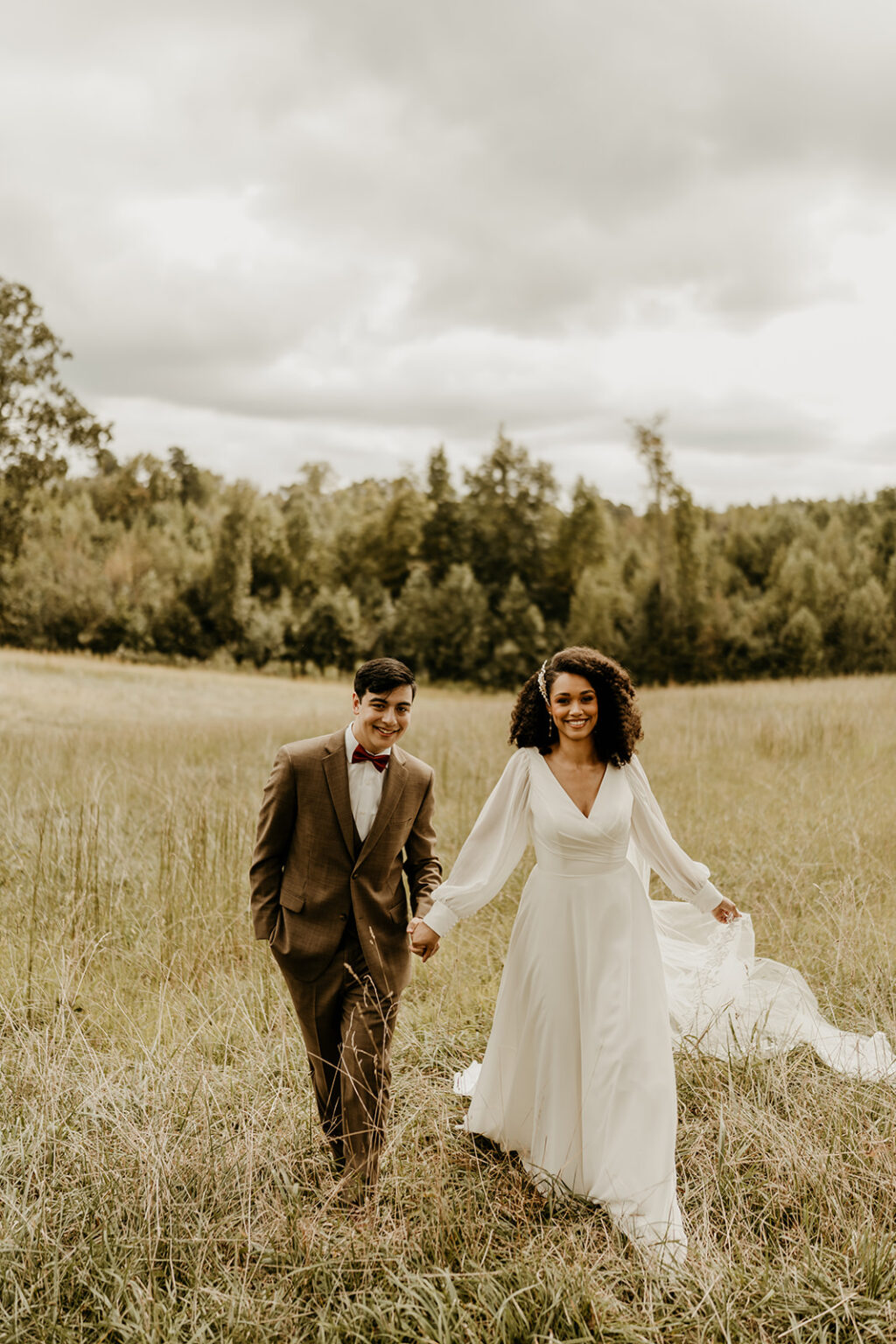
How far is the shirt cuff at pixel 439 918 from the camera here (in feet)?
10.7

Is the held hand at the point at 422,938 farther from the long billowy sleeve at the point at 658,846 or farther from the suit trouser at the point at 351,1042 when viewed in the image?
the long billowy sleeve at the point at 658,846

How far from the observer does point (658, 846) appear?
347 cm

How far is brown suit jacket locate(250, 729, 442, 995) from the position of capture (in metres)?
3.08

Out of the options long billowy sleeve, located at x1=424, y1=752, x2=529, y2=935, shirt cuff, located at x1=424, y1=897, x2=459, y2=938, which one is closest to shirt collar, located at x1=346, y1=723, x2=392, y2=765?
long billowy sleeve, located at x1=424, y1=752, x2=529, y2=935

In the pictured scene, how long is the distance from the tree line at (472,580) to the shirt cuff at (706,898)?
35.7 metres

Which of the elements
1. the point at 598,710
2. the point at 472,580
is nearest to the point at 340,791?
the point at 598,710

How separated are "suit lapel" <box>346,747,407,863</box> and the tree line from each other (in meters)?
36.2

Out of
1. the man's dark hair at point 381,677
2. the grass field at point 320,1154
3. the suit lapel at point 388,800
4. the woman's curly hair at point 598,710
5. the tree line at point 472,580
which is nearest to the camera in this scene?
the grass field at point 320,1154

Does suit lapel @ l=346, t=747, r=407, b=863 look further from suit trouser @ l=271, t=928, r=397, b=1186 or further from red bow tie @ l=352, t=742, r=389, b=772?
suit trouser @ l=271, t=928, r=397, b=1186

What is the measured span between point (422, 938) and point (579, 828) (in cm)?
67

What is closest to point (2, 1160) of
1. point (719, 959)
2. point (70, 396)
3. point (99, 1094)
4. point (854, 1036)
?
point (99, 1094)

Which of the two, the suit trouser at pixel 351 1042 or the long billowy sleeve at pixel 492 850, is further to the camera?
the long billowy sleeve at pixel 492 850

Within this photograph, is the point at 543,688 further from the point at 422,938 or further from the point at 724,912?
the point at 724,912

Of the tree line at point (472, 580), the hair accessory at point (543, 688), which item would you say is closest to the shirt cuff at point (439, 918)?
the hair accessory at point (543, 688)
